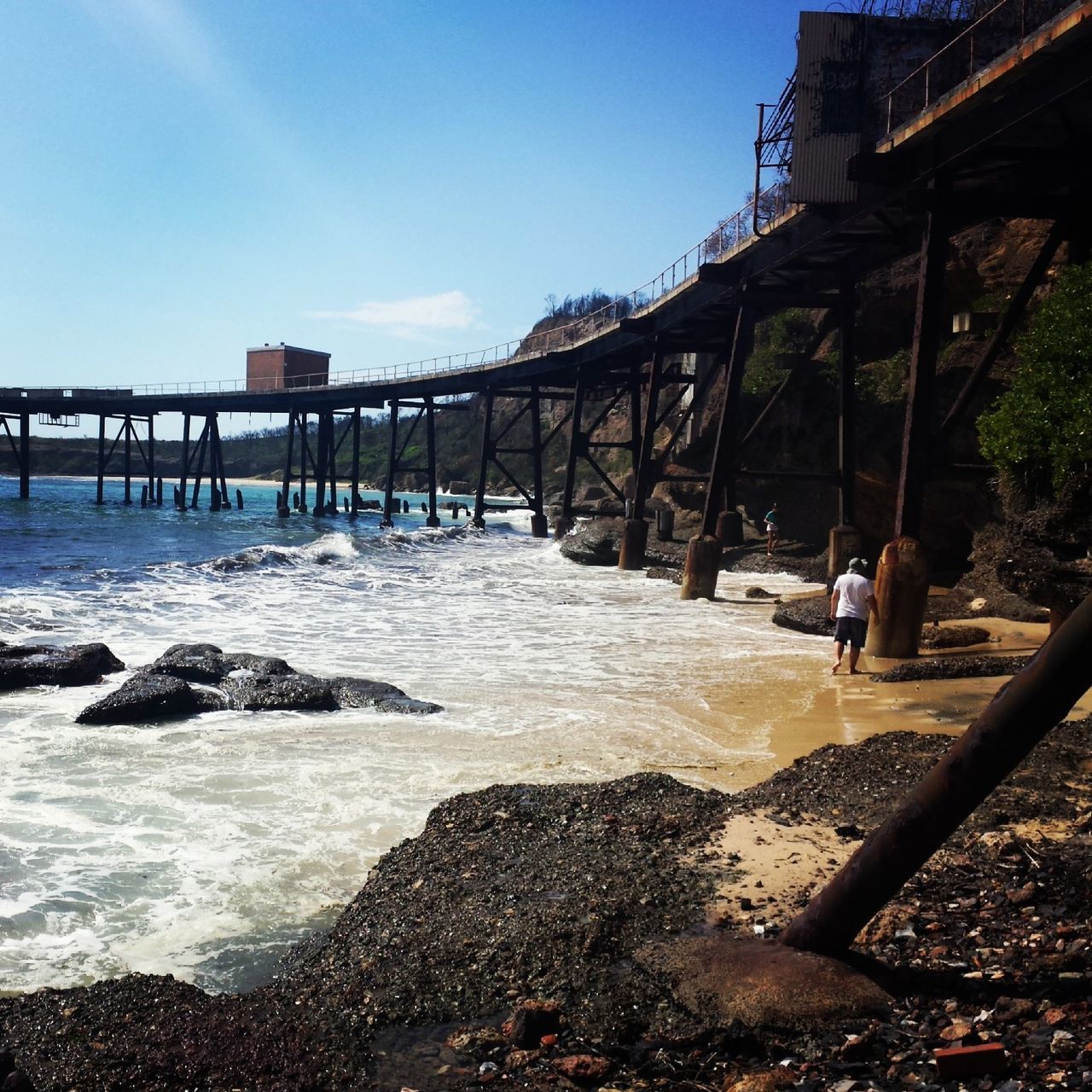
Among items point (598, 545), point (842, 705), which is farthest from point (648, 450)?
point (842, 705)

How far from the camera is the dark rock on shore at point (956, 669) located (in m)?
10.6

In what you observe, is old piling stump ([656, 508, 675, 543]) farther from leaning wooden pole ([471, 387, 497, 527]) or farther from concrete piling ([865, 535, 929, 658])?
concrete piling ([865, 535, 929, 658])

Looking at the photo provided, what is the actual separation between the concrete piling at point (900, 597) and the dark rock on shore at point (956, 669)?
3.81ft

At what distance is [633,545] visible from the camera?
26266 mm

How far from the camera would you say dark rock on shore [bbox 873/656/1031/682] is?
10.6 metres

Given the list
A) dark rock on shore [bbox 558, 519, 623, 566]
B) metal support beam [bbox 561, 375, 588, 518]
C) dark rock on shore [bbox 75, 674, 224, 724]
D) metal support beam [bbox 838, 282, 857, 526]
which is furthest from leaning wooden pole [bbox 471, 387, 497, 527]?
dark rock on shore [bbox 75, 674, 224, 724]

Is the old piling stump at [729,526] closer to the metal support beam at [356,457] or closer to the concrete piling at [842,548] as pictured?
the concrete piling at [842,548]

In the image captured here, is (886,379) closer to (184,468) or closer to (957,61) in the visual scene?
(957,61)

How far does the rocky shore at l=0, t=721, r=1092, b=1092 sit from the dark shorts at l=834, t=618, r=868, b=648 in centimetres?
606

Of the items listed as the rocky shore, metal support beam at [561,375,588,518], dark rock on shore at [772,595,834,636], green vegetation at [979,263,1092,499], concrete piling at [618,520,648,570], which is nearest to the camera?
the rocky shore

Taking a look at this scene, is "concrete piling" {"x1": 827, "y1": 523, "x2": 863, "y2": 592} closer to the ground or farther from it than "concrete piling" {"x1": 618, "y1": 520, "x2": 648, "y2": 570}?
farther from it

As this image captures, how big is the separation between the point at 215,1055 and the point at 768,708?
7.11 metres

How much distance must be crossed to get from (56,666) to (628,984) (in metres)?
9.31

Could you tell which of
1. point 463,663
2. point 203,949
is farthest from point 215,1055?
point 463,663
